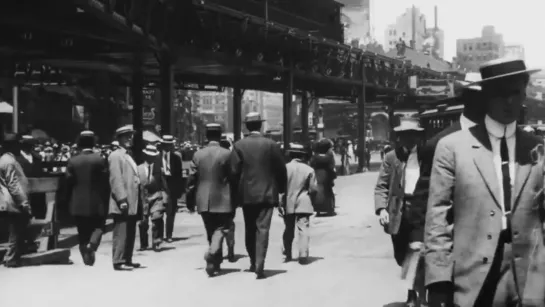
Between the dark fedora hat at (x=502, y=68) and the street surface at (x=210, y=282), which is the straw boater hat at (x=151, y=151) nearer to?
the street surface at (x=210, y=282)

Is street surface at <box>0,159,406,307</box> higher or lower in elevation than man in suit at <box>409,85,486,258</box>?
lower

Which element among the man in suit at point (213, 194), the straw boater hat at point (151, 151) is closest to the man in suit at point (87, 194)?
the man in suit at point (213, 194)

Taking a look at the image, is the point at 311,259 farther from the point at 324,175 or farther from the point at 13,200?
the point at 324,175

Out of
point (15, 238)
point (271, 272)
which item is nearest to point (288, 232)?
point (271, 272)

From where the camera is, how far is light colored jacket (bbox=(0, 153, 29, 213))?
448 inches

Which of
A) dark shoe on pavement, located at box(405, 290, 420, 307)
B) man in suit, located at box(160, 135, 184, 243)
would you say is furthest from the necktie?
man in suit, located at box(160, 135, 184, 243)

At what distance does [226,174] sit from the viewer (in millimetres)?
11180

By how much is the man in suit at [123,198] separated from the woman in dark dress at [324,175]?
9735 mm

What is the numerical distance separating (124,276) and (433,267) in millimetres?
7276

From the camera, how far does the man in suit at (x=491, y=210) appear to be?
410 cm

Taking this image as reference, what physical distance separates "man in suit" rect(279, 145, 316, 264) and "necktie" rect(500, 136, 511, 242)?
828 cm

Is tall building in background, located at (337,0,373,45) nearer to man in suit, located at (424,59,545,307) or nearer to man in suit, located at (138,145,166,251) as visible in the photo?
man in suit, located at (138,145,166,251)

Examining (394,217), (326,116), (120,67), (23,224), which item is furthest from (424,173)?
(326,116)

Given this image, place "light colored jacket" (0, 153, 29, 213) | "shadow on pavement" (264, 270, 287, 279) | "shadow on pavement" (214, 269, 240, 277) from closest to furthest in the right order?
1. "shadow on pavement" (264, 270, 287, 279)
2. "shadow on pavement" (214, 269, 240, 277)
3. "light colored jacket" (0, 153, 29, 213)
